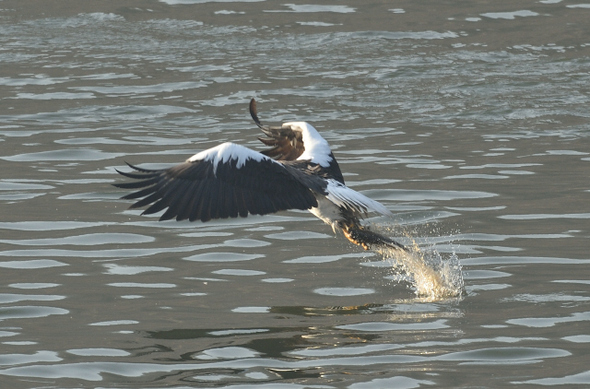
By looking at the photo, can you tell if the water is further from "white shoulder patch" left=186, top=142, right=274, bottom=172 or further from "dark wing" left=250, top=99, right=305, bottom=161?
"white shoulder patch" left=186, top=142, right=274, bottom=172

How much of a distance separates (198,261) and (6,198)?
7.28 ft

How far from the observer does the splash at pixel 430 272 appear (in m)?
6.77

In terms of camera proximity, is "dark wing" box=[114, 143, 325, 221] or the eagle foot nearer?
"dark wing" box=[114, 143, 325, 221]

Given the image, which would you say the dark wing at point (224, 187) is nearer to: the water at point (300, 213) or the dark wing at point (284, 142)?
the water at point (300, 213)

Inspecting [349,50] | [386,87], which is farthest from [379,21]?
[386,87]

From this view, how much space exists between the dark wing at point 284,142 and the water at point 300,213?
1.64 feet

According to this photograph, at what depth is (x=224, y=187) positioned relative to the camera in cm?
669

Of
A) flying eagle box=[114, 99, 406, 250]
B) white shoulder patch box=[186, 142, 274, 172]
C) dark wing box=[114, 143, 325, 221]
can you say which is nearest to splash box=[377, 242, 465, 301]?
flying eagle box=[114, 99, 406, 250]

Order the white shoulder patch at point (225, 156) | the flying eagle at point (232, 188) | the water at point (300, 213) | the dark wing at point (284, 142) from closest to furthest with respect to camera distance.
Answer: the water at point (300, 213) < the flying eagle at point (232, 188) < the white shoulder patch at point (225, 156) < the dark wing at point (284, 142)

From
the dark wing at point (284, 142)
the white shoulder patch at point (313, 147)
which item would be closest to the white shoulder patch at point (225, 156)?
the white shoulder patch at point (313, 147)

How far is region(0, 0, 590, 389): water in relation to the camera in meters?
5.71

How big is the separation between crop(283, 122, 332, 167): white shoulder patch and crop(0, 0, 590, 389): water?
2.05ft

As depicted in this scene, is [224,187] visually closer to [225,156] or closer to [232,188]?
[232,188]

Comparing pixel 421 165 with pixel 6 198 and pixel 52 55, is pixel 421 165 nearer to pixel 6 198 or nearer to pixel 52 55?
pixel 6 198
